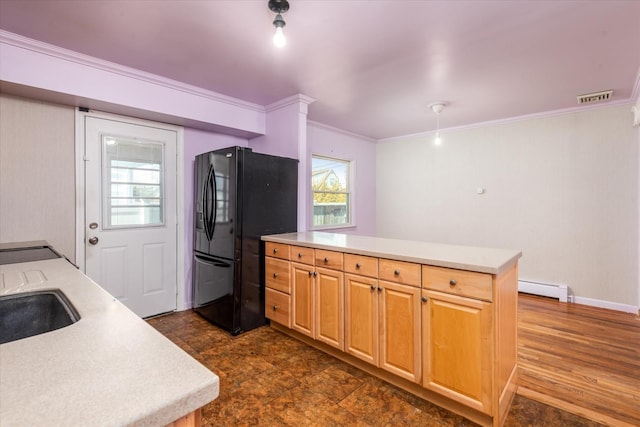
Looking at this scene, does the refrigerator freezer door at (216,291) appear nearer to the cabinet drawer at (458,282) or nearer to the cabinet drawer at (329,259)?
the cabinet drawer at (329,259)

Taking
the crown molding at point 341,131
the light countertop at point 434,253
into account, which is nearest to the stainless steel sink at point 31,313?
the light countertop at point 434,253

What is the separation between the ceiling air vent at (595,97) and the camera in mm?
3217

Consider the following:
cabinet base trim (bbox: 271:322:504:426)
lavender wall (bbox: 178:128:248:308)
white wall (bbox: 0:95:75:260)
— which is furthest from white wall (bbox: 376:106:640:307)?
white wall (bbox: 0:95:75:260)

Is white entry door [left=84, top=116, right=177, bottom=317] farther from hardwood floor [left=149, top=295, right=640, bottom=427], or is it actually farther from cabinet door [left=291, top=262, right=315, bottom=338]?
cabinet door [left=291, top=262, right=315, bottom=338]

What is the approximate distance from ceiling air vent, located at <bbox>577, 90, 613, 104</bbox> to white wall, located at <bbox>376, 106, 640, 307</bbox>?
0.26 meters

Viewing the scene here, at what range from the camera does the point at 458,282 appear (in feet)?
5.50

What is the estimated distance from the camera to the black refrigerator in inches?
112

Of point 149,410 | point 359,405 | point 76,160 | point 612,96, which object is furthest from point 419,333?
point 612,96

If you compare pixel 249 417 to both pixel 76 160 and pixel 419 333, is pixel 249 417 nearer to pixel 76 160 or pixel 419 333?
pixel 419 333

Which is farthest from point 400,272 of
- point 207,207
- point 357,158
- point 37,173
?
point 357,158

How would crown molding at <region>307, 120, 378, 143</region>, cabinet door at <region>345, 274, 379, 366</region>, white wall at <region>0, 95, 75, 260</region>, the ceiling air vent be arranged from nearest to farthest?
cabinet door at <region>345, 274, 379, 366</region> → white wall at <region>0, 95, 75, 260</region> → the ceiling air vent → crown molding at <region>307, 120, 378, 143</region>

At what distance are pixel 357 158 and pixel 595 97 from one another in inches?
121

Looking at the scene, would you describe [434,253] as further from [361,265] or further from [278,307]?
[278,307]

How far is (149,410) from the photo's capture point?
511mm
